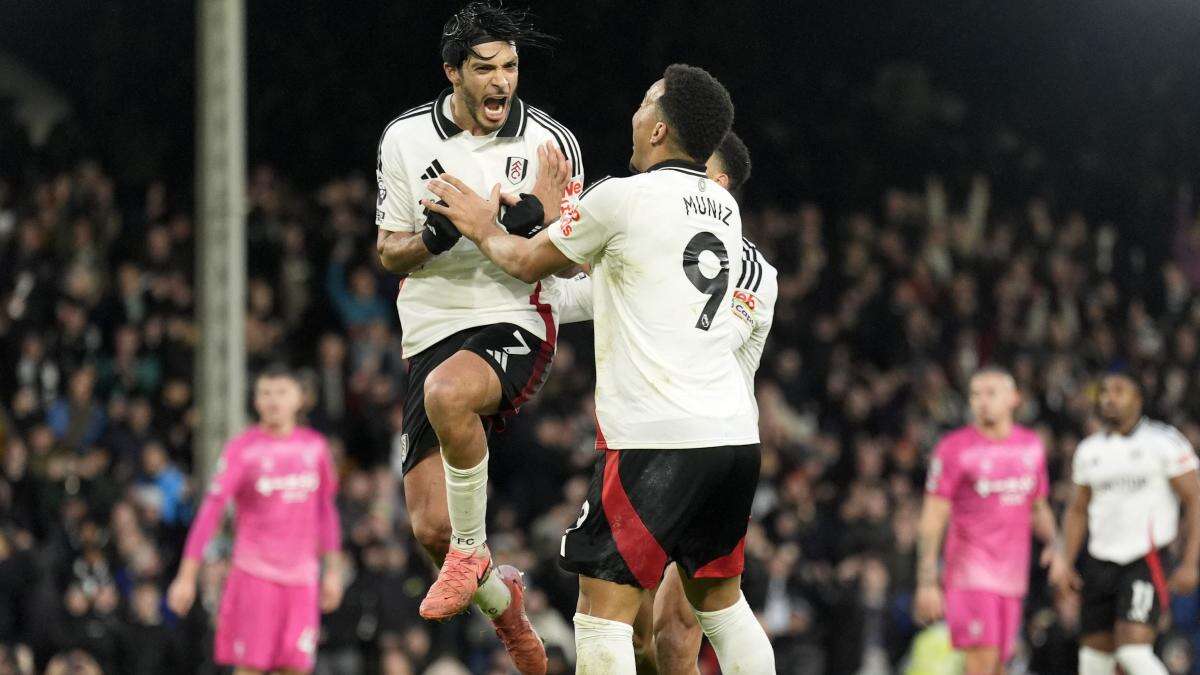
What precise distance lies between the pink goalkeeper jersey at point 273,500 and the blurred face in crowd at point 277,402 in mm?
89

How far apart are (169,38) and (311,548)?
9101mm

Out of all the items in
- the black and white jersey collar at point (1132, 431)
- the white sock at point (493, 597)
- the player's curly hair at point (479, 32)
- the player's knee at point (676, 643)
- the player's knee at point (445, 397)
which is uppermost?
the player's curly hair at point (479, 32)

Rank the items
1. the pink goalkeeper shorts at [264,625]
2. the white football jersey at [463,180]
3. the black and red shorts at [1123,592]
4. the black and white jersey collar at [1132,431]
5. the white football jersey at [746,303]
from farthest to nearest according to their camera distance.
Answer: the pink goalkeeper shorts at [264,625]
the black and white jersey collar at [1132,431]
the black and red shorts at [1123,592]
the white football jersey at [746,303]
the white football jersey at [463,180]

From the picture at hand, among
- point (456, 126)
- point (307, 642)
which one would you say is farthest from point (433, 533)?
point (307, 642)

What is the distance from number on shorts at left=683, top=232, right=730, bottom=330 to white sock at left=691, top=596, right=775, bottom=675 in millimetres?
1026

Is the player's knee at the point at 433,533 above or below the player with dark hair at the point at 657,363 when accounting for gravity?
below

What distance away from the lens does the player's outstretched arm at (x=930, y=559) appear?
10000 millimetres

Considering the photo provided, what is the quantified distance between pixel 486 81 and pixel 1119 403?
5.10 metres

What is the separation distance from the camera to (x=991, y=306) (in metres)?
17.0

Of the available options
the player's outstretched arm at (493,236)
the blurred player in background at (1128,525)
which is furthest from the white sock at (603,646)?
the blurred player in background at (1128,525)

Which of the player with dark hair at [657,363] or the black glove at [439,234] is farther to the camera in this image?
the black glove at [439,234]

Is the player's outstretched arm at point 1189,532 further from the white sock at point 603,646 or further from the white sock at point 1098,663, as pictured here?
the white sock at point 603,646

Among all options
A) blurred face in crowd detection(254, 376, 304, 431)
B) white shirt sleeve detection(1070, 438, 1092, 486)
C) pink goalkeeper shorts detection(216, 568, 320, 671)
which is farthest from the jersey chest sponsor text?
white shirt sleeve detection(1070, 438, 1092, 486)

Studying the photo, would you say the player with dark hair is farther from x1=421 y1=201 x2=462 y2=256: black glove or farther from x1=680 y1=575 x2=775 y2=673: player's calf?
x1=680 y1=575 x2=775 y2=673: player's calf
